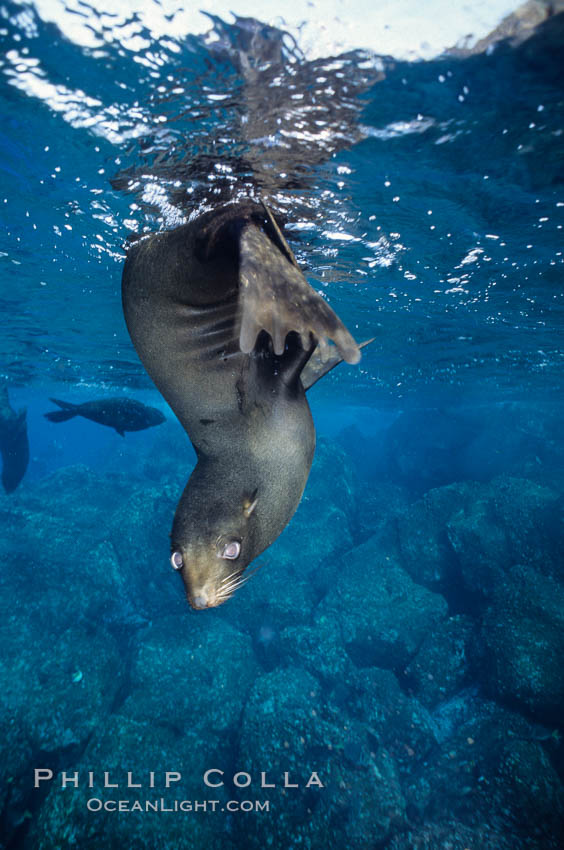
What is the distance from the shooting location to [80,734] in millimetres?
7359

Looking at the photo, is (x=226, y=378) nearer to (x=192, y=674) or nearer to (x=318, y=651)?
(x=192, y=674)

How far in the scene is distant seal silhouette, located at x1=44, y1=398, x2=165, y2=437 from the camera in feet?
28.7

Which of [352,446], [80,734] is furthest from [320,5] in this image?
[352,446]

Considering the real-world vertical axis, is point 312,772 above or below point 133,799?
below

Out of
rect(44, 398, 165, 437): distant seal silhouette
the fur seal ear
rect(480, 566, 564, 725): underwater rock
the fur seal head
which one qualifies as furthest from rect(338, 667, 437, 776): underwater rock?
the fur seal ear

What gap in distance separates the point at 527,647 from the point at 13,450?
17679mm

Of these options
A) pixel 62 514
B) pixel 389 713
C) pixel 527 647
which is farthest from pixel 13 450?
pixel 527 647

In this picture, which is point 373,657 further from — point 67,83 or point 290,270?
point 67,83

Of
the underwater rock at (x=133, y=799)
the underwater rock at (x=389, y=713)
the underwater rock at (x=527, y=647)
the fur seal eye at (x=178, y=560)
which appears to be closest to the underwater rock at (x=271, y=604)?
the underwater rock at (x=389, y=713)

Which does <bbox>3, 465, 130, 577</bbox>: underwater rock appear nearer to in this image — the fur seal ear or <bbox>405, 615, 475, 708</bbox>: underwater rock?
<bbox>405, 615, 475, 708</bbox>: underwater rock

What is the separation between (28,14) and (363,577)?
14.1 m

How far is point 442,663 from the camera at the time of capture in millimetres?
9602

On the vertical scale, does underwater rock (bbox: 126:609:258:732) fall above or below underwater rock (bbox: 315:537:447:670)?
above

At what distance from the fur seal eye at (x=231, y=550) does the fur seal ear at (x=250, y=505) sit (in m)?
0.15
